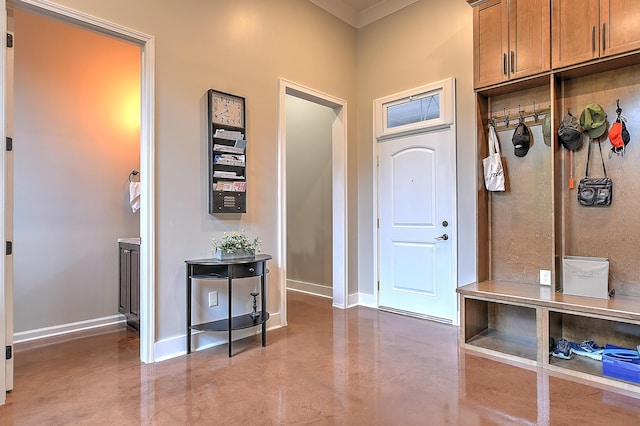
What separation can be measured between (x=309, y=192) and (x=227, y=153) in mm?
2254

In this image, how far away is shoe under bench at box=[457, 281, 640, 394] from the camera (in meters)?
2.51

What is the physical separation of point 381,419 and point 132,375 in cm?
178

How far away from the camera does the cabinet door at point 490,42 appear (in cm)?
314

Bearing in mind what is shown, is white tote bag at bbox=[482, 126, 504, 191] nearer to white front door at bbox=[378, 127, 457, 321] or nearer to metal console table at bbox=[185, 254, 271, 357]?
white front door at bbox=[378, 127, 457, 321]

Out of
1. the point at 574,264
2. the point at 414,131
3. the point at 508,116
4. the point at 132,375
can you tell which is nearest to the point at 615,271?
the point at 574,264

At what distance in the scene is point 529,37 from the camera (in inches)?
118

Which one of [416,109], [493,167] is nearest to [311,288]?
[416,109]

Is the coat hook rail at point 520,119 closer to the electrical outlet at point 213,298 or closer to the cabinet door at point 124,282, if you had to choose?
the electrical outlet at point 213,298

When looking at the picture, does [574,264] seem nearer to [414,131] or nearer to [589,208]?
[589,208]

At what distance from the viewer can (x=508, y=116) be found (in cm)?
343

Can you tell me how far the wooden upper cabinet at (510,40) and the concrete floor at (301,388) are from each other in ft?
7.82

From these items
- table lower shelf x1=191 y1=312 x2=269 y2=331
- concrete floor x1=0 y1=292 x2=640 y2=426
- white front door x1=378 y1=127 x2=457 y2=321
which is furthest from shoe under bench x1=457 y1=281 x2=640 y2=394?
table lower shelf x1=191 y1=312 x2=269 y2=331

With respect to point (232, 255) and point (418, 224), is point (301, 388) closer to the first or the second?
point (232, 255)

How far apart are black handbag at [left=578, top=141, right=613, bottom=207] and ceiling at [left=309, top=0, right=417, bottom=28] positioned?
8.65ft
